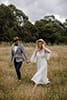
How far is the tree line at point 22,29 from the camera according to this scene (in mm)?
53688

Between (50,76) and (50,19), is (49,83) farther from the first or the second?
(50,19)

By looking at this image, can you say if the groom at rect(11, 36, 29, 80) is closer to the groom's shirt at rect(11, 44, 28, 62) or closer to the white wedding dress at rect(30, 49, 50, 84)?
the groom's shirt at rect(11, 44, 28, 62)

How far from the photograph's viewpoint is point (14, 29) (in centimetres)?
5628

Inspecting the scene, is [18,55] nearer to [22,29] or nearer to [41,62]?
[41,62]

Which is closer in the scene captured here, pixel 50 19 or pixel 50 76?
pixel 50 76

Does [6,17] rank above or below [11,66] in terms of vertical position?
above

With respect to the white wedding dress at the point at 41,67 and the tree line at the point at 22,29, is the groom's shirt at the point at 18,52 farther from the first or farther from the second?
the tree line at the point at 22,29

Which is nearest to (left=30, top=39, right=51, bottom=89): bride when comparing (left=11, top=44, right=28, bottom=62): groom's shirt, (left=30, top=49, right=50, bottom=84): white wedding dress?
(left=30, top=49, right=50, bottom=84): white wedding dress

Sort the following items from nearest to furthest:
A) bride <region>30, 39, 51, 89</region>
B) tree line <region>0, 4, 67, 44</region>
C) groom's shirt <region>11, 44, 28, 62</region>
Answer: bride <region>30, 39, 51, 89</region> → groom's shirt <region>11, 44, 28, 62</region> → tree line <region>0, 4, 67, 44</region>

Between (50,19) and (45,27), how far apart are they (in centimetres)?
1666

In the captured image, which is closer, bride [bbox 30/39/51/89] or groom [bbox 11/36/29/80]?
bride [bbox 30/39/51/89]

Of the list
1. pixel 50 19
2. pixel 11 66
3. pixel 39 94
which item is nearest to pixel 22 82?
pixel 39 94

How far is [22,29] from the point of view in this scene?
61312 millimetres

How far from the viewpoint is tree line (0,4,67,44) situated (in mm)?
53688
